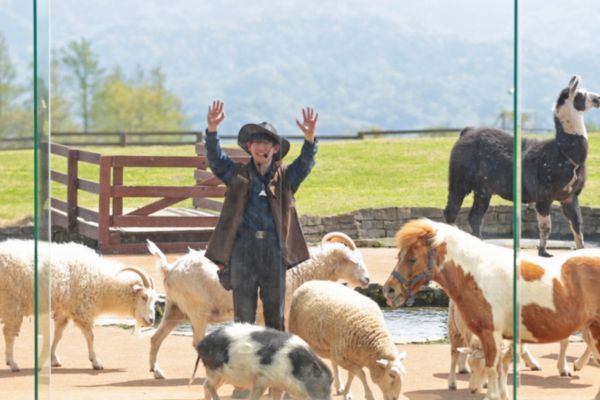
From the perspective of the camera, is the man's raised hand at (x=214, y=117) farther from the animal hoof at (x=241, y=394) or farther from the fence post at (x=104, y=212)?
the fence post at (x=104, y=212)

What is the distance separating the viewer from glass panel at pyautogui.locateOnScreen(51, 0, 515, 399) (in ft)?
33.0

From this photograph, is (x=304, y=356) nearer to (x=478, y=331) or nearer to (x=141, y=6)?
(x=478, y=331)

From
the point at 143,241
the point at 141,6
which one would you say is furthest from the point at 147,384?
the point at 141,6

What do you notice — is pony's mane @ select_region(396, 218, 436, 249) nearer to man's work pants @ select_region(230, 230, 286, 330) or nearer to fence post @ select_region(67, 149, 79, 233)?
man's work pants @ select_region(230, 230, 286, 330)

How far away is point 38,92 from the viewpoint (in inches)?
329

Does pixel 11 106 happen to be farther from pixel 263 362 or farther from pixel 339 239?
pixel 339 239

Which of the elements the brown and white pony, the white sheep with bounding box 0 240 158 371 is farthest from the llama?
the white sheep with bounding box 0 240 158 371

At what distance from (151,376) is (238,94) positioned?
2195 mm

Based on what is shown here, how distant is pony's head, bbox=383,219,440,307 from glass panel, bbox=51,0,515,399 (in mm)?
779

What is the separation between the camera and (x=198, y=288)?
10.9 meters

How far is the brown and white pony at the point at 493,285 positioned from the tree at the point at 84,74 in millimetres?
2625

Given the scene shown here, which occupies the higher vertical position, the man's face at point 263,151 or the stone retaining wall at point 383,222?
the man's face at point 263,151

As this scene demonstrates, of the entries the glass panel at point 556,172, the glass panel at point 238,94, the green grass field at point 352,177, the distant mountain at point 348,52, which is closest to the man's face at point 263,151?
the glass panel at point 238,94

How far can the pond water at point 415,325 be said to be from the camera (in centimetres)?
1168
